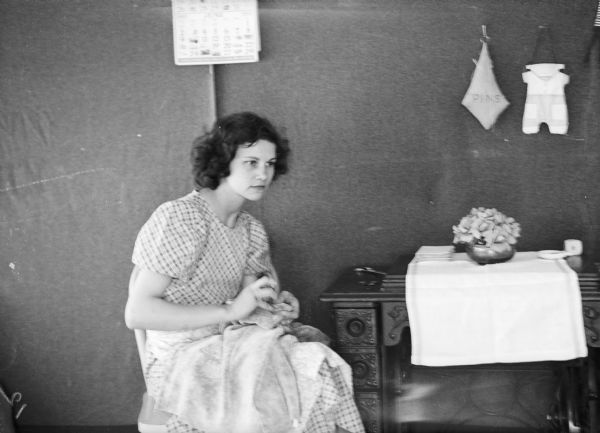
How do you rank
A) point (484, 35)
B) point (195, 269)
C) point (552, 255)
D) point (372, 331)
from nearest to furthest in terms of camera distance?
point (195, 269), point (372, 331), point (552, 255), point (484, 35)

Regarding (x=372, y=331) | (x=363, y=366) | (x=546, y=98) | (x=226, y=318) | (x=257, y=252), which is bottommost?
(x=363, y=366)

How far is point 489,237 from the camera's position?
8.59 ft

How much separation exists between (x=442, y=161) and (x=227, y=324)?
118 centimetres

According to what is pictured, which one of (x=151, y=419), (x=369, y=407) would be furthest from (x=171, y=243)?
(x=369, y=407)

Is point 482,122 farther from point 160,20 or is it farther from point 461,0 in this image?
point 160,20

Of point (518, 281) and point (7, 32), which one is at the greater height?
point (7, 32)

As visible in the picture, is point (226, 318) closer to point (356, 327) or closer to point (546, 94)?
point (356, 327)

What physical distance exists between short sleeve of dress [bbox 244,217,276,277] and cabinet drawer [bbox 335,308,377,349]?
1.20ft

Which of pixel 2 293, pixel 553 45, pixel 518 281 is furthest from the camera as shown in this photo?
pixel 2 293

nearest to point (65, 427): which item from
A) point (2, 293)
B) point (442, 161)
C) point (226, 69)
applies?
point (2, 293)

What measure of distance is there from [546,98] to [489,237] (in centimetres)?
70

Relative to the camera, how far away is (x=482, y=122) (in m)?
2.99

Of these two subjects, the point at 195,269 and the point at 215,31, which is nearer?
the point at 195,269

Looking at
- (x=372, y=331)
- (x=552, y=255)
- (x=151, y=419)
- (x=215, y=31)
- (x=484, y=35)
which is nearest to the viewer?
(x=151, y=419)
